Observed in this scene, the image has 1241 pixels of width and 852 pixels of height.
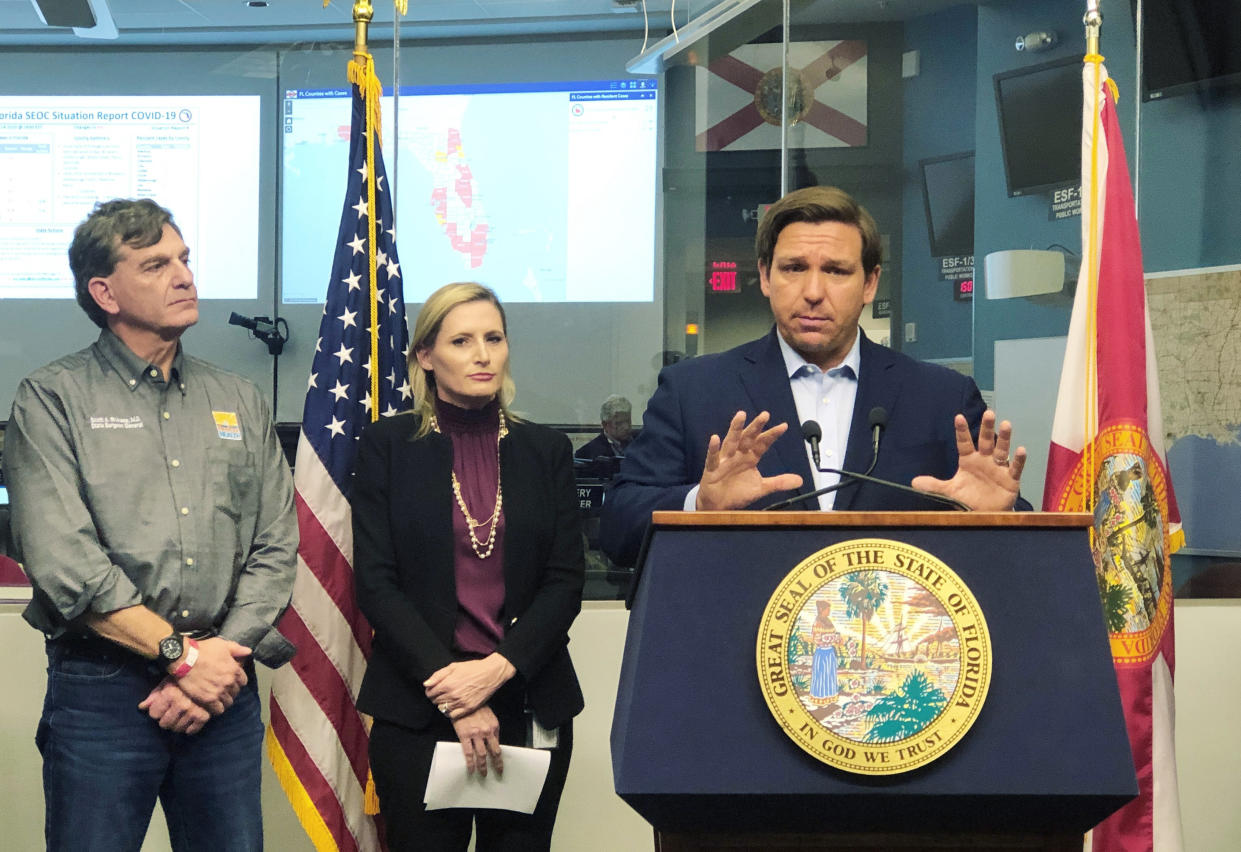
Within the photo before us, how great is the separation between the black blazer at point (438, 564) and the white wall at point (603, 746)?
1041 mm

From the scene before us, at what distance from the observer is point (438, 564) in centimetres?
227

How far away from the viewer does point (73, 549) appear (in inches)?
81.8

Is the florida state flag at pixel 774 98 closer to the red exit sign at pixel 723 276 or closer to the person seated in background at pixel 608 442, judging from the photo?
the red exit sign at pixel 723 276

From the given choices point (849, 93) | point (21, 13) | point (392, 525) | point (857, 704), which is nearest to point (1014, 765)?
point (857, 704)

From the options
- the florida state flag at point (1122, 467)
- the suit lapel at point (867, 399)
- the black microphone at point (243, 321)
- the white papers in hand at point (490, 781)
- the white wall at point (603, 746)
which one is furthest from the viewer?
the black microphone at point (243, 321)

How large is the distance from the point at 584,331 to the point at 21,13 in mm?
2059

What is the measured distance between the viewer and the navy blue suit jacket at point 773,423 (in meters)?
1.95

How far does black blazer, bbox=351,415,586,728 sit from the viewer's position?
2.24m

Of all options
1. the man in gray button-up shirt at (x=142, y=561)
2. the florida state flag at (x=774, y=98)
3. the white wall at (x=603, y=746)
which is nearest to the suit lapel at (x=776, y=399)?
the man in gray button-up shirt at (x=142, y=561)

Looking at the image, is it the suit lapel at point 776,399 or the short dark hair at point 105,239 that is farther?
the short dark hair at point 105,239

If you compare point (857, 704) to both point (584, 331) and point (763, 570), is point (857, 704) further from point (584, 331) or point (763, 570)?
point (584, 331)

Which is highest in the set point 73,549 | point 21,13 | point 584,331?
point 21,13

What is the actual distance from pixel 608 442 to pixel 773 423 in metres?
1.71

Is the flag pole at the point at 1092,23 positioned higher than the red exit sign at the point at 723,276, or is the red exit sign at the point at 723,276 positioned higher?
the flag pole at the point at 1092,23
